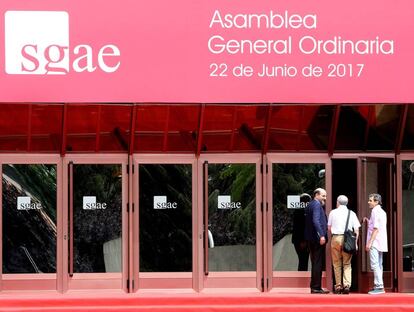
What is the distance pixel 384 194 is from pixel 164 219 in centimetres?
392

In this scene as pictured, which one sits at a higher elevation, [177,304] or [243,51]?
[243,51]

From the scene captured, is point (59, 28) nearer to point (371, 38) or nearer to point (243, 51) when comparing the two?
point (243, 51)

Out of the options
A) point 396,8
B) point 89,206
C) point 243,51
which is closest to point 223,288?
Result: point 89,206

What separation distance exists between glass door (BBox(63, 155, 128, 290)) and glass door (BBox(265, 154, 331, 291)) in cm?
254

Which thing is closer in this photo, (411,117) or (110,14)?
(110,14)

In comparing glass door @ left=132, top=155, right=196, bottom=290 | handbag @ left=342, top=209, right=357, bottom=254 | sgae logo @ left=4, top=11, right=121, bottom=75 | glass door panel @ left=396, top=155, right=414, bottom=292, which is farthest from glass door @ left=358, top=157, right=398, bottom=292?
sgae logo @ left=4, top=11, right=121, bottom=75

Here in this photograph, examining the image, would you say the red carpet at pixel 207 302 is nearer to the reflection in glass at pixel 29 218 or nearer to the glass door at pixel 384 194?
the reflection in glass at pixel 29 218

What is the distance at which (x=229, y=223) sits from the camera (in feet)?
66.3

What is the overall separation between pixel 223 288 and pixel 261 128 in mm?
2853

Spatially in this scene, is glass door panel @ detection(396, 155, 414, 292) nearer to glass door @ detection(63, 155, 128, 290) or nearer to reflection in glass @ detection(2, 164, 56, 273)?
glass door @ detection(63, 155, 128, 290)

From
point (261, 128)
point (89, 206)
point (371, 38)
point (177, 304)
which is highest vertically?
point (371, 38)

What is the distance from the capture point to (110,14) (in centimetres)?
1892

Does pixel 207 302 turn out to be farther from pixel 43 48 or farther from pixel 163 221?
pixel 43 48

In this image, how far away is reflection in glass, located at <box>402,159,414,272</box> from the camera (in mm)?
20516
